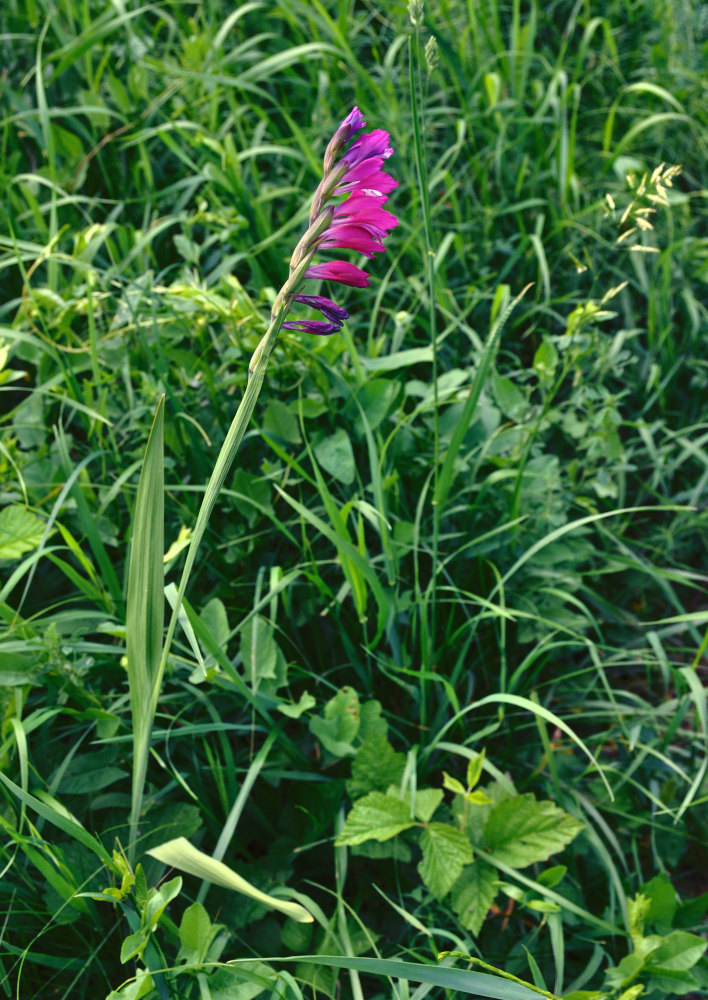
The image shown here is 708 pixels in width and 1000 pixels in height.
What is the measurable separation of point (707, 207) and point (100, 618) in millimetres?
2030

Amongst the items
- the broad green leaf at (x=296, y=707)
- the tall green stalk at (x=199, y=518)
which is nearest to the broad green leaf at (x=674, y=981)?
the broad green leaf at (x=296, y=707)

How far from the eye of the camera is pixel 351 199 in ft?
2.53

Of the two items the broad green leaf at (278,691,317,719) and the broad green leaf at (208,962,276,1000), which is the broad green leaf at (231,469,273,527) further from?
the broad green leaf at (208,962,276,1000)

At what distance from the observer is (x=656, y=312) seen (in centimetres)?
189

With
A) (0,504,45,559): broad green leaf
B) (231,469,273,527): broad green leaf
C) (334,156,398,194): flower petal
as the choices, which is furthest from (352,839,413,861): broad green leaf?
(334,156,398,194): flower petal

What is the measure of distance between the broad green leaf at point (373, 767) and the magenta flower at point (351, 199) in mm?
679

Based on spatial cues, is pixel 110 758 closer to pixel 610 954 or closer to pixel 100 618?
pixel 100 618

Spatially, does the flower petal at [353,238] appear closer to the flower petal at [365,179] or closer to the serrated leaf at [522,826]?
the flower petal at [365,179]

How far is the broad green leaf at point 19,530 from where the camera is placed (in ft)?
3.87

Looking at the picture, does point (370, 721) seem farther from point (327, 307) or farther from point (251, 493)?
point (327, 307)

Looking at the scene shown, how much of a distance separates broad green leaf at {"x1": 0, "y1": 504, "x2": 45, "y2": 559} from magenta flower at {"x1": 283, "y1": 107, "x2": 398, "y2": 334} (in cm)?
62

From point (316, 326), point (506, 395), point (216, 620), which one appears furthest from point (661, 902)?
point (316, 326)

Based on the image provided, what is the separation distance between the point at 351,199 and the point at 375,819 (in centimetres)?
84

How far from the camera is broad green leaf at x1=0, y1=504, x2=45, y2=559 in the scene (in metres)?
1.18
